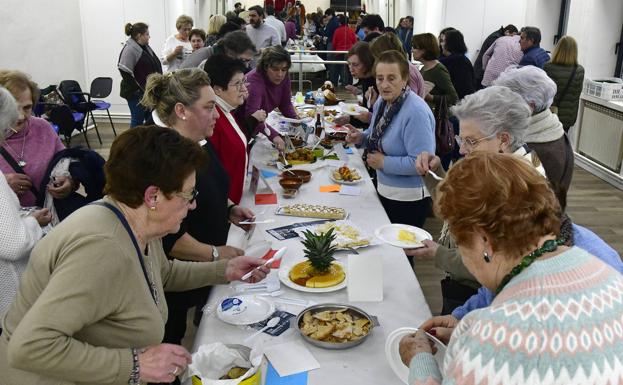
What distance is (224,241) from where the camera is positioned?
235 cm

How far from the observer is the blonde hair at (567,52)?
17.0 feet

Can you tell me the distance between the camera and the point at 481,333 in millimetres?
931

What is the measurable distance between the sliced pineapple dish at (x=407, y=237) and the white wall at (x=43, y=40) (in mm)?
5760

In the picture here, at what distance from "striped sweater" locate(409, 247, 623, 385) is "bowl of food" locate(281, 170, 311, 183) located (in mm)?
2164

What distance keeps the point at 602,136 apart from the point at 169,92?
538 centimetres

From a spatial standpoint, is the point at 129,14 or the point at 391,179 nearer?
the point at 391,179

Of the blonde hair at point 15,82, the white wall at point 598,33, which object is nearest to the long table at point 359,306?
the blonde hair at point 15,82

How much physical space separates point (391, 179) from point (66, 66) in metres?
6.29

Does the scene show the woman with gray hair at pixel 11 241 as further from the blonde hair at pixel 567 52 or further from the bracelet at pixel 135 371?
the blonde hair at pixel 567 52

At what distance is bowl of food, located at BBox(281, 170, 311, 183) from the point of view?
3.13 metres

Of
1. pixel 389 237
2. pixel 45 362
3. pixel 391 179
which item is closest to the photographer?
pixel 45 362

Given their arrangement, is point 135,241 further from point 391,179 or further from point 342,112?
point 342,112

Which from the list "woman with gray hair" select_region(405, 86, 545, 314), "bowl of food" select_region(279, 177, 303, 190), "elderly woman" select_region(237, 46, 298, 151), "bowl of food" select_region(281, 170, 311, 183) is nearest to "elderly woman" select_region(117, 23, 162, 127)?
"elderly woman" select_region(237, 46, 298, 151)

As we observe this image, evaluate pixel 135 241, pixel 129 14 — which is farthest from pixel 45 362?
pixel 129 14
